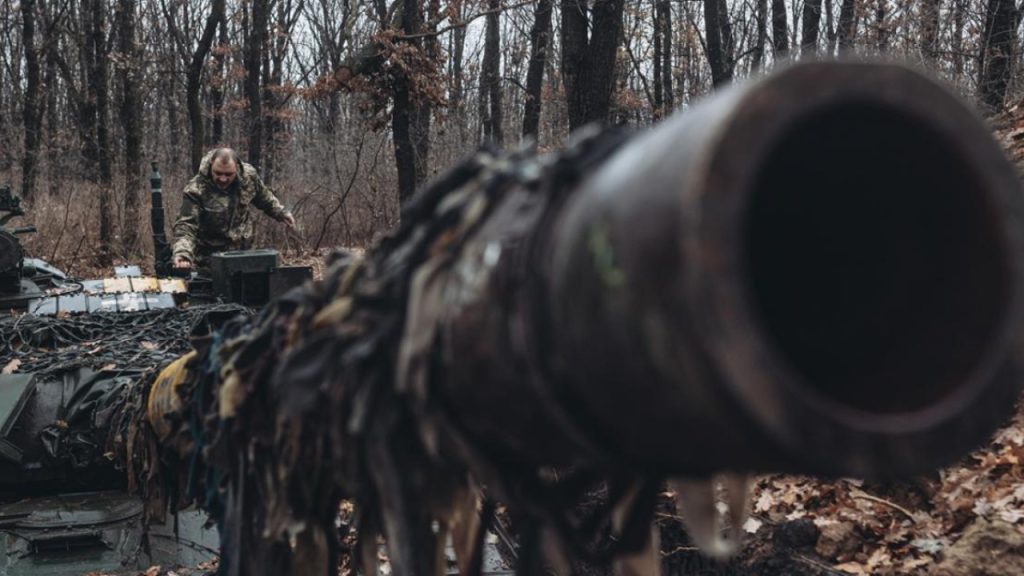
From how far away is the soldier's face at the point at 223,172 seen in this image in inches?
364

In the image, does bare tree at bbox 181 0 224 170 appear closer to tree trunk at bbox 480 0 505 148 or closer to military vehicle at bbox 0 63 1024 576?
tree trunk at bbox 480 0 505 148

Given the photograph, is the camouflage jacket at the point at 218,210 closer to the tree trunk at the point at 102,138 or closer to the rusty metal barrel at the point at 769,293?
the rusty metal barrel at the point at 769,293

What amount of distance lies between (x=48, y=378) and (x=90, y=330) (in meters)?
0.94

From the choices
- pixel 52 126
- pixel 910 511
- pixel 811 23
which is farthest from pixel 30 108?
pixel 910 511

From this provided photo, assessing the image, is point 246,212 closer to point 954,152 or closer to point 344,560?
point 344,560

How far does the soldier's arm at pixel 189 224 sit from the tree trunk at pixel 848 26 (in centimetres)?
953

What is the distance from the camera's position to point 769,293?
135cm

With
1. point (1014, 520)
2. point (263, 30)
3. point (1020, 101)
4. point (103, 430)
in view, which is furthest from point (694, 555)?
point (263, 30)

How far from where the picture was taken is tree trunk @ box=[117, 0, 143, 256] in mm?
19609

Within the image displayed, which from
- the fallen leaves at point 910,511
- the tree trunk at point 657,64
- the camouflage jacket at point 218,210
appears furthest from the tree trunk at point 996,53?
the tree trunk at point 657,64

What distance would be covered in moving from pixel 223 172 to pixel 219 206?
0.29 metres

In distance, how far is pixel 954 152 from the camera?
3.84 feet

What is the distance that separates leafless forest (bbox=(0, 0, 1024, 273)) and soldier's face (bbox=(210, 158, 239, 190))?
10.1 ft

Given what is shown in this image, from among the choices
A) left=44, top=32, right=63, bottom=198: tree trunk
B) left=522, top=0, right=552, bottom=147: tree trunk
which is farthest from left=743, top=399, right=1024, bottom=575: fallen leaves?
left=44, top=32, right=63, bottom=198: tree trunk
